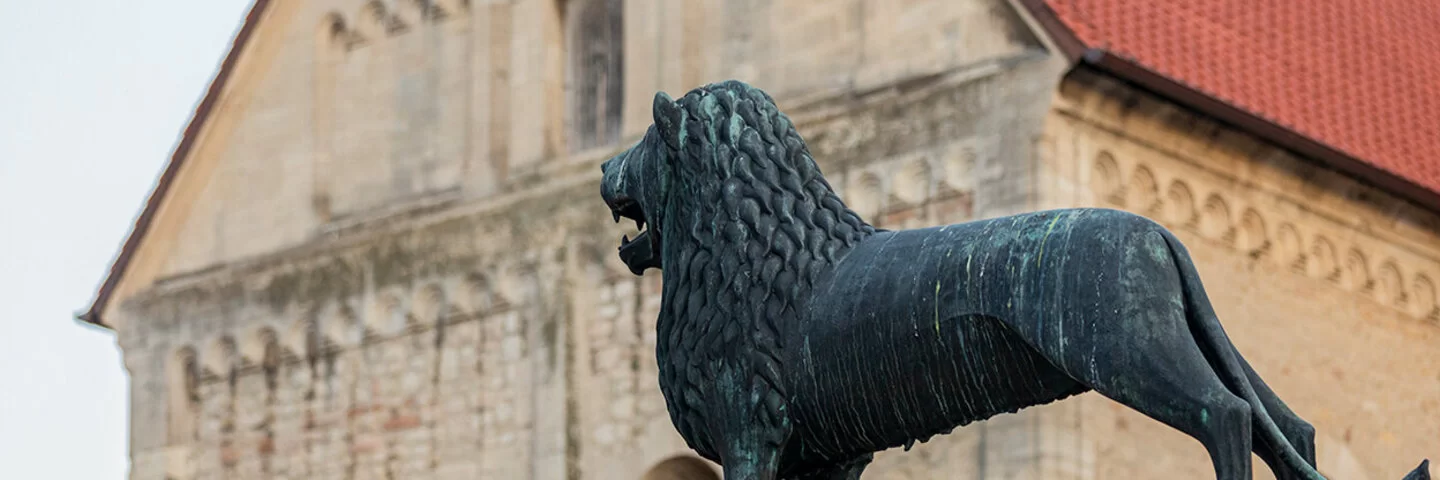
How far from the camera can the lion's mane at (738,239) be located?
688 cm

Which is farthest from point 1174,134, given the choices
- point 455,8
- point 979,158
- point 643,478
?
point 455,8

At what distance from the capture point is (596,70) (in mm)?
19297

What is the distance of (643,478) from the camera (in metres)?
17.9

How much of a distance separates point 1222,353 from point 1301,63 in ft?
41.3

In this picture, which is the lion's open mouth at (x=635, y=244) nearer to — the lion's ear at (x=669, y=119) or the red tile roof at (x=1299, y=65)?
the lion's ear at (x=669, y=119)

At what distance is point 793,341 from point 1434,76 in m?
14.3

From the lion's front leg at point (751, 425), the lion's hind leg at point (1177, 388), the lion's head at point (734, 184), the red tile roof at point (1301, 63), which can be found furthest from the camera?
the red tile roof at point (1301, 63)

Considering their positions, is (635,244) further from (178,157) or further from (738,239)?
(178,157)

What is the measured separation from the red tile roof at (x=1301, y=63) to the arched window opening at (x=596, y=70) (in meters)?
3.59

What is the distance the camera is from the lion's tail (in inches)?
244

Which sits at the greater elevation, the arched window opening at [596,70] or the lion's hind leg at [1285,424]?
the arched window opening at [596,70]

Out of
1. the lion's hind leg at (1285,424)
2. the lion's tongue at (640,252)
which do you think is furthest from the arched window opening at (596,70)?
the lion's hind leg at (1285,424)

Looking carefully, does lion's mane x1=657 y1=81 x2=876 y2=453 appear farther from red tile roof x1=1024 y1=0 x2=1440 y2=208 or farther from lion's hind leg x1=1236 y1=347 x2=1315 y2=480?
red tile roof x1=1024 y1=0 x2=1440 y2=208

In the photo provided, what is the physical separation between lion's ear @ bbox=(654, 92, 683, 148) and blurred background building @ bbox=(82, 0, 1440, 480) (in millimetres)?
8783
